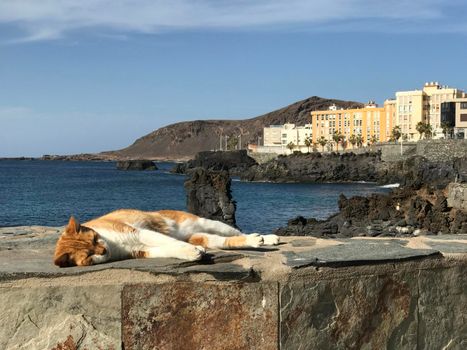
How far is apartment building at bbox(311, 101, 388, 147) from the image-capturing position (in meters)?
153

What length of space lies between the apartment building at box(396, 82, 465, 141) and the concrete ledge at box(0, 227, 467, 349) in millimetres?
137784

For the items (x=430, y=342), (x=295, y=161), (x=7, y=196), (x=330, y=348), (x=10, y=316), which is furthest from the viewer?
(x=295, y=161)

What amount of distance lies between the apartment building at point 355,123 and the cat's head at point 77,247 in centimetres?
14804

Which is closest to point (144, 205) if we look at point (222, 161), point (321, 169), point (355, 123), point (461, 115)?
point (321, 169)

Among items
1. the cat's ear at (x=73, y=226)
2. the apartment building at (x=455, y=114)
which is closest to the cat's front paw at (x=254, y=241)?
the cat's ear at (x=73, y=226)

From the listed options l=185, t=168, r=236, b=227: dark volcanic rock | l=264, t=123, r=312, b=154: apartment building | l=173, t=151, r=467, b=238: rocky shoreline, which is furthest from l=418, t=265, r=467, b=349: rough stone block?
l=264, t=123, r=312, b=154: apartment building

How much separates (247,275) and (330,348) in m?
0.62

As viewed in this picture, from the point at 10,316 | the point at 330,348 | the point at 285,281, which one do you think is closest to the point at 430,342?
the point at 330,348

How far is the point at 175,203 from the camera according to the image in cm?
6894

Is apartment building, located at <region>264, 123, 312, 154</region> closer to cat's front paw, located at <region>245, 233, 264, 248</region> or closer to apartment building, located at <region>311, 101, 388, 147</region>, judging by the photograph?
apartment building, located at <region>311, 101, 388, 147</region>

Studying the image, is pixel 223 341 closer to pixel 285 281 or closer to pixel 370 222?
pixel 285 281

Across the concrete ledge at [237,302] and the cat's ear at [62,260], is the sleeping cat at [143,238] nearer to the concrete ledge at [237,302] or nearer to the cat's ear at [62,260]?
the cat's ear at [62,260]

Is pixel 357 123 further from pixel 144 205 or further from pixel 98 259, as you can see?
pixel 98 259

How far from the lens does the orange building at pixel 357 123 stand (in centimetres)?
15125
